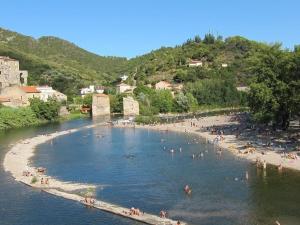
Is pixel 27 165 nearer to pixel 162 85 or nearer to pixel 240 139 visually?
pixel 240 139

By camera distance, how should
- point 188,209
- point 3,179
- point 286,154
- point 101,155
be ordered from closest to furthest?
1. point 188,209
2. point 3,179
3. point 286,154
4. point 101,155

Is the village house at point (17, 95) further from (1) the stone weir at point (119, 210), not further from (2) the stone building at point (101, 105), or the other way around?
(1) the stone weir at point (119, 210)

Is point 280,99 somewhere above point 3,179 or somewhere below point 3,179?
above

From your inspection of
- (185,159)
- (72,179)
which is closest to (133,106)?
(185,159)

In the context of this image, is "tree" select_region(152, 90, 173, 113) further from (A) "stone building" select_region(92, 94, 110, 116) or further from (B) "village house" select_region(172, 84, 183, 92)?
(B) "village house" select_region(172, 84, 183, 92)

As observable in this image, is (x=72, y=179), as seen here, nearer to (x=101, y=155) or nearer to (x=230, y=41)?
(x=101, y=155)

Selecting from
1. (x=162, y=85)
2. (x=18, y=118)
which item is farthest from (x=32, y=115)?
(x=162, y=85)

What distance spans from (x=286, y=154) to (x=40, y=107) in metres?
60.7

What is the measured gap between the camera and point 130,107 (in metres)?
112

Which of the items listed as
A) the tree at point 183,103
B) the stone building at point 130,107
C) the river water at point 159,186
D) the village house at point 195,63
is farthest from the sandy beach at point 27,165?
the village house at point 195,63

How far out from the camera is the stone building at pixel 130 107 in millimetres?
111188

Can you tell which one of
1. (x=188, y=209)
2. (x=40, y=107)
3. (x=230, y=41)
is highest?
(x=230, y=41)

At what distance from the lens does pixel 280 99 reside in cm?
6147

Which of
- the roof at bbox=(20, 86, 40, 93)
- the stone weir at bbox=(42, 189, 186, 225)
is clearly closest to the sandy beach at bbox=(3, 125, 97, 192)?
the stone weir at bbox=(42, 189, 186, 225)
